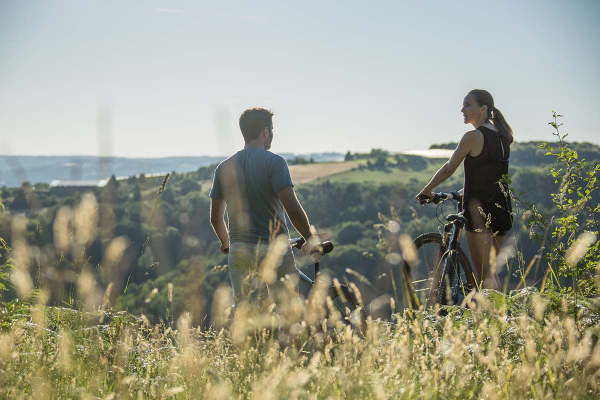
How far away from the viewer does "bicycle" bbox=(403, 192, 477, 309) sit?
15.8ft

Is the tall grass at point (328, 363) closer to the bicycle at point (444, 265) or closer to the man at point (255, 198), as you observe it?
the man at point (255, 198)

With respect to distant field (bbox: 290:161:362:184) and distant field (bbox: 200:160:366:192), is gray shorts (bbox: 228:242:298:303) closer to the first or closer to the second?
distant field (bbox: 200:160:366:192)

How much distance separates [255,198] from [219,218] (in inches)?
20.3

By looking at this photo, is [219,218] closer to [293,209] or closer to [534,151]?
[293,209]

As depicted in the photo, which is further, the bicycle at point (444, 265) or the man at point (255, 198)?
the bicycle at point (444, 265)

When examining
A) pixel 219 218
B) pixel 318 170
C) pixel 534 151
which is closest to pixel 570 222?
pixel 219 218

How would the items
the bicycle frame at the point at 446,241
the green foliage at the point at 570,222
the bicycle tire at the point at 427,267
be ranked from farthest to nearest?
the bicycle tire at the point at 427,267 < the bicycle frame at the point at 446,241 < the green foliage at the point at 570,222

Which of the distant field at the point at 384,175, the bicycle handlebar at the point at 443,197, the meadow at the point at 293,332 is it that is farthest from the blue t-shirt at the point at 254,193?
the distant field at the point at 384,175

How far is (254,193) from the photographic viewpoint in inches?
154

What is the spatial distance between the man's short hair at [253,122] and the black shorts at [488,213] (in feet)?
6.57

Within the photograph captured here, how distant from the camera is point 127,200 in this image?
Answer: 90.2 meters

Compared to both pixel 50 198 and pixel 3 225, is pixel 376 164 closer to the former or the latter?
pixel 50 198

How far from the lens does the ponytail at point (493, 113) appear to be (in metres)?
4.71

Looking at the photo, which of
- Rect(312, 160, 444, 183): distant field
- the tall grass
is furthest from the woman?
Rect(312, 160, 444, 183): distant field
